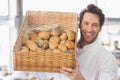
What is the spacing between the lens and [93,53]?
5.12 ft

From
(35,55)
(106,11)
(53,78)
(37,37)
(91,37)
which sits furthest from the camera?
(106,11)

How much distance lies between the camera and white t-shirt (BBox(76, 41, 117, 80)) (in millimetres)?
1505

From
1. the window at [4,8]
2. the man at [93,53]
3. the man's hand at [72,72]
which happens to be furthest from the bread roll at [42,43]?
the window at [4,8]

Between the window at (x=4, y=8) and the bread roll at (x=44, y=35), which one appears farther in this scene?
the window at (x=4, y=8)

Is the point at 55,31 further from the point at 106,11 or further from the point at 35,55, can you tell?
the point at 106,11

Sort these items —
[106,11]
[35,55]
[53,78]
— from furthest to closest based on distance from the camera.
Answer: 1. [106,11]
2. [53,78]
3. [35,55]

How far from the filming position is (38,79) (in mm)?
1684

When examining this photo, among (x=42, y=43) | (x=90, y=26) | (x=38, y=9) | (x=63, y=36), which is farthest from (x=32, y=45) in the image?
(x=38, y=9)

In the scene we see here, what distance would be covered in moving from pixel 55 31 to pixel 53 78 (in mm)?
518

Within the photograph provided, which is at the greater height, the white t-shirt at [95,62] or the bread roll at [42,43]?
the bread roll at [42,43]

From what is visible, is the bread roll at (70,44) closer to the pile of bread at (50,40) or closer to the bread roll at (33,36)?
the pile of bread at (50,40)

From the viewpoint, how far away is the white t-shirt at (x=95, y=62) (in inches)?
59.2

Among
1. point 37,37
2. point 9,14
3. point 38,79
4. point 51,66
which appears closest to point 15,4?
point 9,14

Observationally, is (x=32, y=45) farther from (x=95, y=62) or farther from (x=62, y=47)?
(x=95, y=62)
